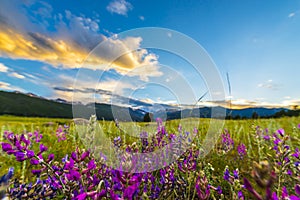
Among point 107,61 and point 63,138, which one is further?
point 63,138

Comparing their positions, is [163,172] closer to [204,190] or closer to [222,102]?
[204,190]

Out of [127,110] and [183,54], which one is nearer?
[183,54]

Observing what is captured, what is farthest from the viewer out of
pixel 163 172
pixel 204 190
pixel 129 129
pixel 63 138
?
pixel 63 138

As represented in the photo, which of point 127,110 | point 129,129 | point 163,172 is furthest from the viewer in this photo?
point 129,129

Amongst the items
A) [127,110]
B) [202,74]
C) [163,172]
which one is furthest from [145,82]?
[163,172]

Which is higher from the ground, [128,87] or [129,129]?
[128,87]

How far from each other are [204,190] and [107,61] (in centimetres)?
177

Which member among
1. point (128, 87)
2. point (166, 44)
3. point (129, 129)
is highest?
point (166, 44)

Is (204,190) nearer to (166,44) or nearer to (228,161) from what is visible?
(166,44)

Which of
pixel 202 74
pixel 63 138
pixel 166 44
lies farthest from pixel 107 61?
pixel 63 138

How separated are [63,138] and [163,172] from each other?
3.48m

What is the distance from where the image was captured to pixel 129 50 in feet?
8.23

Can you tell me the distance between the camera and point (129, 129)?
338 cm

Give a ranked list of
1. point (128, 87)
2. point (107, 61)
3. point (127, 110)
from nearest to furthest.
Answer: point (107, 61)
point (128, 87)
point (127, 110)
